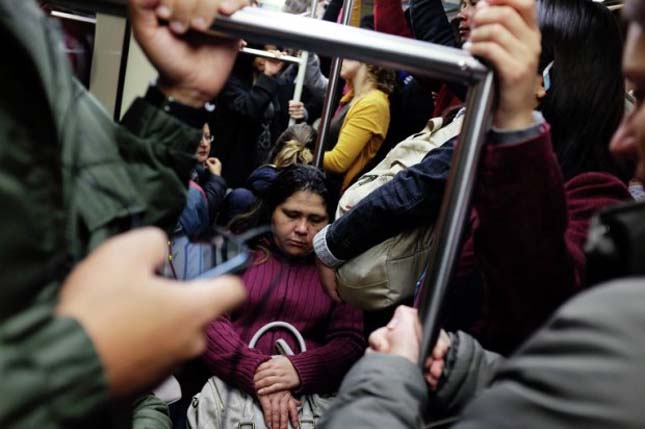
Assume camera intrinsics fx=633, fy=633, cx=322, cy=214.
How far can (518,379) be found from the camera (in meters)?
0.53

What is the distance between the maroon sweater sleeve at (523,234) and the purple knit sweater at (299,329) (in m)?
0.98

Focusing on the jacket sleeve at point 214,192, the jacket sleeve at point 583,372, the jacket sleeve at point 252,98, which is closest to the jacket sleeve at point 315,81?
the jacket sleeve at point 252,98

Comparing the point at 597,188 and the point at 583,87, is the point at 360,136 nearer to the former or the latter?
the point at 583,87

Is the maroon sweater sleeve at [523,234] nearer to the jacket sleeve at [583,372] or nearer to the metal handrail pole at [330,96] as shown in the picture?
the jacket sleeve at [583,372]

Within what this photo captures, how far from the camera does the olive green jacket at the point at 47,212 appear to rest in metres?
0.44

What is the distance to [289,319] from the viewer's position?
6.27 feet

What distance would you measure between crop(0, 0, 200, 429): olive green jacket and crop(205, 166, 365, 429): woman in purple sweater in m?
0.96

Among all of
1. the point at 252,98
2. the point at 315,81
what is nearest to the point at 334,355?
the point at 252,98

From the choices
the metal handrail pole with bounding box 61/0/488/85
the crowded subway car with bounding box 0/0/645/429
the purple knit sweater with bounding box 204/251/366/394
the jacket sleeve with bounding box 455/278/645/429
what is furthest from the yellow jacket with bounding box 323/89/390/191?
the jacket sleeve with bounding box 455/278/645/429

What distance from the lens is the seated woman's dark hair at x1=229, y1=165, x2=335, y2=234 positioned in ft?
6.83

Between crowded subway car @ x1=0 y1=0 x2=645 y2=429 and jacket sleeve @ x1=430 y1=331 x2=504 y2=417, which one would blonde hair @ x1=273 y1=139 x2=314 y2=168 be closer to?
crowded subway car @ x1=0 y1=0 x2=645 y2=429

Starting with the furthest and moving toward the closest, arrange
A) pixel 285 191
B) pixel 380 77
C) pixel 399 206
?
pixel 380 77 < pixel 285 191 < pixel 399 206

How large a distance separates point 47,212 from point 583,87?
3.25 feet

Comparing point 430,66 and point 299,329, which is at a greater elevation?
point 430,66
